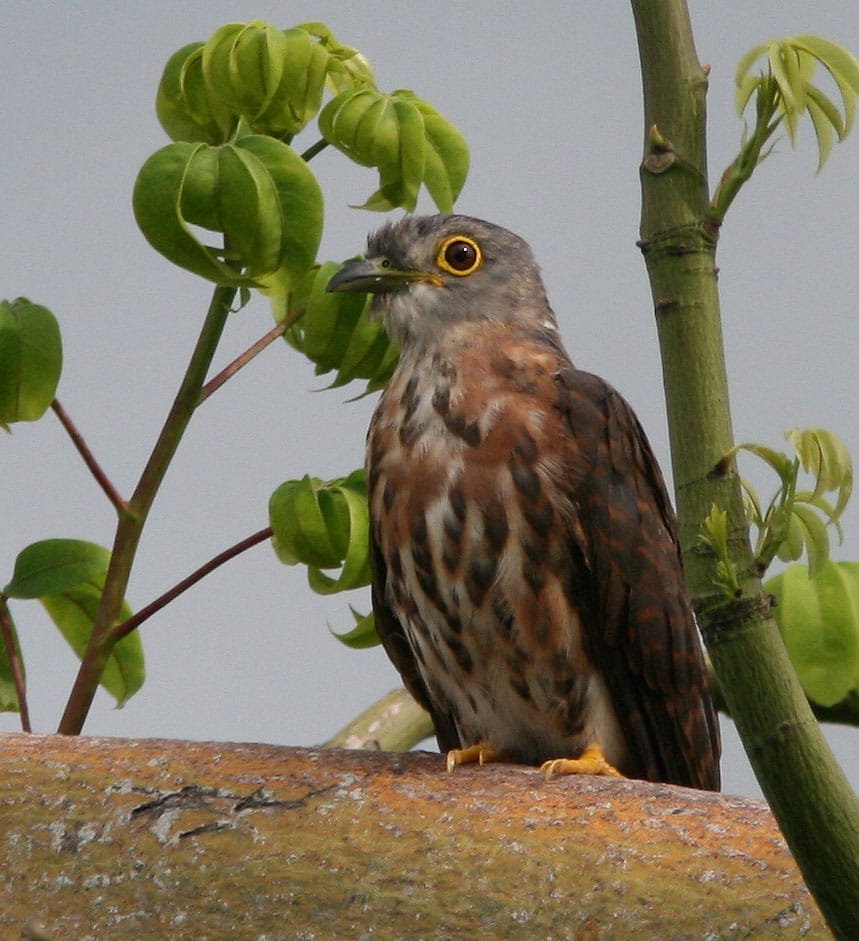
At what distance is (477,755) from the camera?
11.3ft

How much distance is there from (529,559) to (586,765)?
46 cm

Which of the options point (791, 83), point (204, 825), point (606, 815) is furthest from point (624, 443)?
point (791, 83)

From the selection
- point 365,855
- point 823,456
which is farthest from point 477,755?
point 823,456

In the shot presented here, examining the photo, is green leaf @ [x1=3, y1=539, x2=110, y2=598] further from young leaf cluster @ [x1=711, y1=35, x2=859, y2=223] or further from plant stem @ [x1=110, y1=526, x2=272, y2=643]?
young leaf cluster @ [x1=711, y1=35, x2=859, y2=223]

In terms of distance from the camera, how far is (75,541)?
9.97 feet

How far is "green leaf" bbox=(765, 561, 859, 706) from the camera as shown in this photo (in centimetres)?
307

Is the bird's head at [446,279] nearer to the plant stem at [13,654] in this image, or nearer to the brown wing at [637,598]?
the brown wing at [637,598]

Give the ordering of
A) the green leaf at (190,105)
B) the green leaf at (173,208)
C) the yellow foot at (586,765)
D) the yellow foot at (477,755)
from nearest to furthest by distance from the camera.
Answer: the green leaf at (173,208) < the green leaf at (190,105) < the yellow foot at (586,765) < the yellow foot at (477,755)

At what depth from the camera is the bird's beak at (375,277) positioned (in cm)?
323

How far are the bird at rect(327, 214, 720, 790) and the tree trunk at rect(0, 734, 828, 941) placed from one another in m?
0.66

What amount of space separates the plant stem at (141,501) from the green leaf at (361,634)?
797mm

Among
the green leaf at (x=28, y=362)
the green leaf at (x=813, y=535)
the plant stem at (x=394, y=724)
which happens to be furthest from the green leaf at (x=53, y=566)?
the green leaf at (x=813, y=535)

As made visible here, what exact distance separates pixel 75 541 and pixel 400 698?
131cm

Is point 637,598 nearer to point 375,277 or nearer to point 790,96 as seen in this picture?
point 375,277
